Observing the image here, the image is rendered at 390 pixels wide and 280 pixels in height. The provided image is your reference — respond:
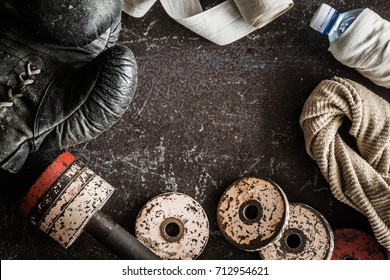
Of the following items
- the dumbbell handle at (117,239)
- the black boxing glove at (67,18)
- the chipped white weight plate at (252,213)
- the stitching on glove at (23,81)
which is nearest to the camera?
the black boxing glove at (67,18)

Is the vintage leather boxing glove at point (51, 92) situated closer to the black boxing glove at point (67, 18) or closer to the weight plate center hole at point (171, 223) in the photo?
the black boxing glove at point (67, 18)

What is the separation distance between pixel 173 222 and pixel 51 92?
0.54m

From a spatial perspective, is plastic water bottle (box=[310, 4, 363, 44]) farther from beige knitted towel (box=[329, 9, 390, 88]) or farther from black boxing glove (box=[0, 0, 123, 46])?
black boxing glove (box=[0, 0, 123, 46])

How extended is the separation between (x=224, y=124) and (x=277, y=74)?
23 cm

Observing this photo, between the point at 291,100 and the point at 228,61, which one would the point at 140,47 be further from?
the point at 291,100

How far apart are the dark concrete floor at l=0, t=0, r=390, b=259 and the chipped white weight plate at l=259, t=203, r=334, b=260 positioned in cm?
6

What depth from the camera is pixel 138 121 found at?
1692 mm

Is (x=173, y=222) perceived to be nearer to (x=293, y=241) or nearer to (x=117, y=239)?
(x=117, y=239)

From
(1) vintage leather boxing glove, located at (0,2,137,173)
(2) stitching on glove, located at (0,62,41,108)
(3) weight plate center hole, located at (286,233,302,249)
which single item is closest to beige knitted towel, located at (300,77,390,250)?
(3) weight plate center hole, located at (286,233,302,249)

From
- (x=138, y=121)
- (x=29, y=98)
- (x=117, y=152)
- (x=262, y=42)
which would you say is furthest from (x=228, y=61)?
(x=29, y=98)

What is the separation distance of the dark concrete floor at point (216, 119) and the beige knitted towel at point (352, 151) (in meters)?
0.10

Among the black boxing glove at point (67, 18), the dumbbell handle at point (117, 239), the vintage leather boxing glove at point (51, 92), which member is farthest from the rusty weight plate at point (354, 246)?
the black boxing glove at point (67, 18)

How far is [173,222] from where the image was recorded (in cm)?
165

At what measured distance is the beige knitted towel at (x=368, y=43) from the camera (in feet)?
5.11
